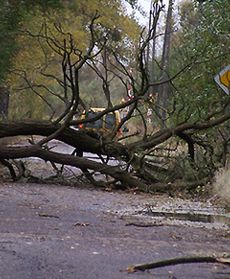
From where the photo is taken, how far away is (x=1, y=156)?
741 inches

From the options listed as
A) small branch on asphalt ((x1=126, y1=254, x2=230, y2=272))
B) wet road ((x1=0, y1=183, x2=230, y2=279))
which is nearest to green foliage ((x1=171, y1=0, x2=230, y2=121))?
wet road ((x1=0, y1=183, x2=230, y2=279))

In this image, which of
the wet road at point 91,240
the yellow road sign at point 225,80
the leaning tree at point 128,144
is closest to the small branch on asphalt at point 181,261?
the wet road at point 91,240

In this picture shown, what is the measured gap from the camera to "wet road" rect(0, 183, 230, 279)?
702cm

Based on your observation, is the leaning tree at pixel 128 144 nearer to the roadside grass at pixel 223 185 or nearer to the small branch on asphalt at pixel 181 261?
the roadside grass at pixel 223 185

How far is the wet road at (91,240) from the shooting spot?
7.02m

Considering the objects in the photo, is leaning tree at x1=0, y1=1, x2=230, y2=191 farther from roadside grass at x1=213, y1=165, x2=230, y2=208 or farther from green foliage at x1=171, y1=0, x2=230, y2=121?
green foliage at x1=171, y1=0, x2=230, y2=121

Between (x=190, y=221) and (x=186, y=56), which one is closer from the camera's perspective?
(x=190, y=221)

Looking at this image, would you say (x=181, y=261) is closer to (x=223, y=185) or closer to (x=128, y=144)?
(x=223, y=185)

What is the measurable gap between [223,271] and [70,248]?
183 cm

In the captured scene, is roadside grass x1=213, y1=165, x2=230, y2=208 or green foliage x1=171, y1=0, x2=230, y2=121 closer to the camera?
roadside grass x1=213, y1=165, x2=230, y2=208

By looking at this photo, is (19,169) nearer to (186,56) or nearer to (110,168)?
(110,168)

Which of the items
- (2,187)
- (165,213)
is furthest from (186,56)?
(165,213)

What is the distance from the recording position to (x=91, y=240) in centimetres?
903

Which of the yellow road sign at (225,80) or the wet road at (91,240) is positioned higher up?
the yellow road sign at (225,80)
